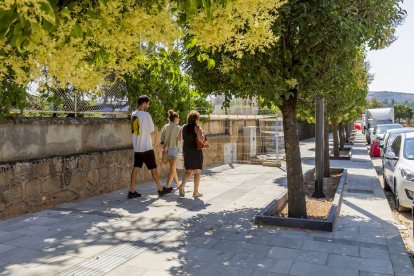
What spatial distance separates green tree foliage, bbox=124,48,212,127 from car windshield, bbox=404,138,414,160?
16.0 ft

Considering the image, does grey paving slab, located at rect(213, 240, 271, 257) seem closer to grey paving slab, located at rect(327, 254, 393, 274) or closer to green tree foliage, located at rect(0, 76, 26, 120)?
grey paving slab, located at rect(327, 254, 393, 274)

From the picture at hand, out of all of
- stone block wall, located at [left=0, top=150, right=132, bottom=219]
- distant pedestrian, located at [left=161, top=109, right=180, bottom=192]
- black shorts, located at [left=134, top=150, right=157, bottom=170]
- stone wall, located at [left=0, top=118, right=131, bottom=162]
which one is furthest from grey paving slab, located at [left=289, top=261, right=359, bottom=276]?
stone wall, located at [left=0, top=118, right=131, bottom=162]

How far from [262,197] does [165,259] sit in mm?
4012

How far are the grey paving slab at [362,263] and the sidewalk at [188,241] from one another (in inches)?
0.4

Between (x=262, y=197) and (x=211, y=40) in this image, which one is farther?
(x=262, y=197)

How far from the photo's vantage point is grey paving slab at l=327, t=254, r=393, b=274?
4.09m

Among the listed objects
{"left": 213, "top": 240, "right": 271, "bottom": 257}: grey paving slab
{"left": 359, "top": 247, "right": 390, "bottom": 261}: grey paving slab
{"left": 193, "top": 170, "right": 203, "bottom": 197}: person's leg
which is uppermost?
{"left": 193, "top": 170, "right": 203, "bottom": 197}: person's leg

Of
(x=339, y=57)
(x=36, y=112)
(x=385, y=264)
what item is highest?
(x=339, y=57)

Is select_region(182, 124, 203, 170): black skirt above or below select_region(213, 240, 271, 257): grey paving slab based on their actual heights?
above

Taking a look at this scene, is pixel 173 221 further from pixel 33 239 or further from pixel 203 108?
pixel 203 108

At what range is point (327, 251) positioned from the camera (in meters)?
4.63

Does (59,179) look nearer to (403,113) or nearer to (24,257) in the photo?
(24,257)

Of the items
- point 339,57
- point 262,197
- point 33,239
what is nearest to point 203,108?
point 262,197

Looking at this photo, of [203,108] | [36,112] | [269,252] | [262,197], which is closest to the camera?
[269,252]
